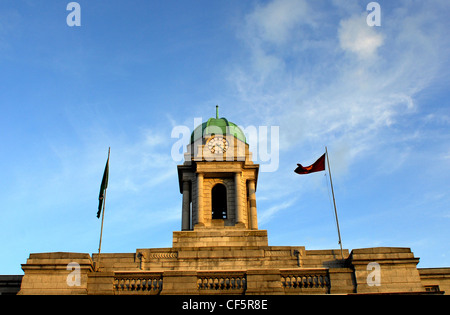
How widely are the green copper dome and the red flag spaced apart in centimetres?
1217

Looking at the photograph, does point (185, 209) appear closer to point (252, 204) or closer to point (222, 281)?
point (252, 204)

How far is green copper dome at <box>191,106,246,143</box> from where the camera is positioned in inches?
1775

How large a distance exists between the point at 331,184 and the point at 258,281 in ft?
38.7

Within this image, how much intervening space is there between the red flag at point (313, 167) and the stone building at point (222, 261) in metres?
5.62

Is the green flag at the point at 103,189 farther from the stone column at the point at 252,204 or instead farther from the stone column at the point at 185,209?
the stone column at the point at 252,204

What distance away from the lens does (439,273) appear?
26906 mm

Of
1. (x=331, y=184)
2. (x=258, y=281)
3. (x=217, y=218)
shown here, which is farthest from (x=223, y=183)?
(x=258, y=281)

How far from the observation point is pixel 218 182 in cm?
4134

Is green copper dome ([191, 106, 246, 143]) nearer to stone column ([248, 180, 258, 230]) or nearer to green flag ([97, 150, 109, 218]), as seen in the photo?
stone column ([248, 180, 258, 230])

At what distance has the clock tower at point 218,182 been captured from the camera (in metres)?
39.4

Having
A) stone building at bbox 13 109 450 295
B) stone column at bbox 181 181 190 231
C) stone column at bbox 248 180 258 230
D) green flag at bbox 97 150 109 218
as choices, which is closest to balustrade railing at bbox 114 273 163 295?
stone building at bbox 13 109 450 295
